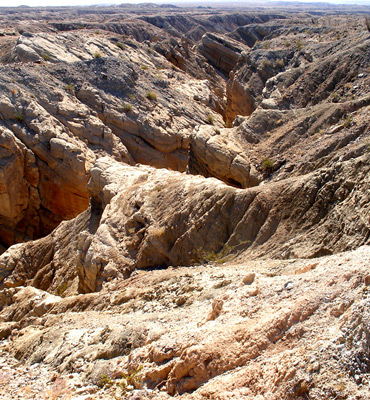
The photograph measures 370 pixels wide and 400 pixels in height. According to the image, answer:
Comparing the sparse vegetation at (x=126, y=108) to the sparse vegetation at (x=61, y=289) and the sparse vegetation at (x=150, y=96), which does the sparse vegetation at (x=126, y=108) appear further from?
the sparse vegetation at (x=61, y=289)

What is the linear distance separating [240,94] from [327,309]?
2347 centimetres

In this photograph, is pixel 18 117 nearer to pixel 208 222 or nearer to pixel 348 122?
pixel 208 222

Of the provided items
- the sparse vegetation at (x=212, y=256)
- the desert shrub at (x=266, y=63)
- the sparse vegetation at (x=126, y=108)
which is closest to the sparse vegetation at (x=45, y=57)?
the sparse vegetation at (x=126, y=108)

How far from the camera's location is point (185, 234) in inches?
395

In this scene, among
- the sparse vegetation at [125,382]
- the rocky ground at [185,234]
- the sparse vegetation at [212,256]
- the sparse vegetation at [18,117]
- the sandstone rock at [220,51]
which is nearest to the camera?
the rocky ground at [185,234]

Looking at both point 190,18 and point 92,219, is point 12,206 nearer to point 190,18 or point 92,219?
point 92,219

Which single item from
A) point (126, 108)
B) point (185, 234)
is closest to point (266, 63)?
point (126, 108)

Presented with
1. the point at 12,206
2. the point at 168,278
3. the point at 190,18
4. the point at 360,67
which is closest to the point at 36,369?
the point at 168,278

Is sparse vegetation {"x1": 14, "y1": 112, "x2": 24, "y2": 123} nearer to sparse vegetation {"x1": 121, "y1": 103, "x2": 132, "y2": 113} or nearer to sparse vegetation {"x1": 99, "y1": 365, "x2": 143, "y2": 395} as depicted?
sparse vegetation {"x1": 121, "y1": 103, "x2": 132, "y2": 113}

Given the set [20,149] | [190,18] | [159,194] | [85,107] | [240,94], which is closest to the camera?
[159,194]

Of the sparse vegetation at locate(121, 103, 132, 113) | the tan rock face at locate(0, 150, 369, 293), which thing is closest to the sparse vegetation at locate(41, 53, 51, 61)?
the sparse vegetation at locate(121, 103, 132, 113)

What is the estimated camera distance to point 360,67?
1798 cm

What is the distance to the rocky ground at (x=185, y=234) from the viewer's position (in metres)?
4.55

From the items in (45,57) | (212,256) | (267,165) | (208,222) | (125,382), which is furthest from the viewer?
(45,57)
